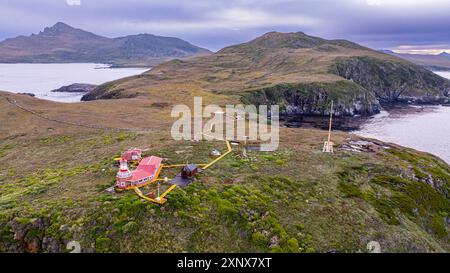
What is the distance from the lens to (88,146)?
164 feet

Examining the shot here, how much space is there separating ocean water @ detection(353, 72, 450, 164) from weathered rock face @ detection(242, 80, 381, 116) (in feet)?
33.4

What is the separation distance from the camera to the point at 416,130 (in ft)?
363

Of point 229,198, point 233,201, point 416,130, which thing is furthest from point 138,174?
point 416,130

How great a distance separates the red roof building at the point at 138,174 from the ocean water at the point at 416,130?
75.1m

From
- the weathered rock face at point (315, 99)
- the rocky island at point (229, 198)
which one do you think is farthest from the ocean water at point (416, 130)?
the rocky island at point (229, 198)

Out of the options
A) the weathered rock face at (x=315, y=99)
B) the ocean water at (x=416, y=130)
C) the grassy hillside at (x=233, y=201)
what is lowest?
the ocean water at (x=416, y=130)

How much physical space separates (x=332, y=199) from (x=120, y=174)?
21.8 metres

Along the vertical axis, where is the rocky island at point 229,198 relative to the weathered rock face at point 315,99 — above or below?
below

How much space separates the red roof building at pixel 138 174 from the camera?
30.0 m

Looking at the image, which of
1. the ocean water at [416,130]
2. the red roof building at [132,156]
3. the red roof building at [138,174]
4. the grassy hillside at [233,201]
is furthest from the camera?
the ocean water at [416,130]

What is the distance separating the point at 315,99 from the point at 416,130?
151ft

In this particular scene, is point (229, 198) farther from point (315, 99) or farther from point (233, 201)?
point (315, 99)

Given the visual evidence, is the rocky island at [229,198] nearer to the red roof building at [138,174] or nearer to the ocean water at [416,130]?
the red roof building at [138,174]
